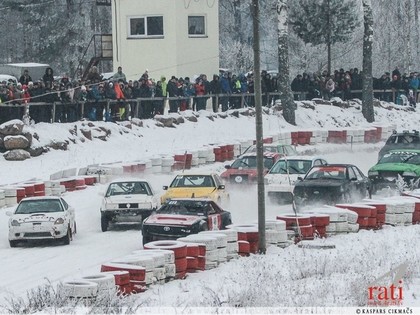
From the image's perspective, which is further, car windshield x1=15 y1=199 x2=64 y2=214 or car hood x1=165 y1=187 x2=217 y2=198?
car hood x1=165 y1=187 x2=217 y2=198

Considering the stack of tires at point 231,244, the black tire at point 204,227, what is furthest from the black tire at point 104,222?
the stack of tires at point 231,244

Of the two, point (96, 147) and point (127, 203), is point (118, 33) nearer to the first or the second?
A: point (96, 147)

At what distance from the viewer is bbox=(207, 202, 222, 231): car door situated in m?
25.1

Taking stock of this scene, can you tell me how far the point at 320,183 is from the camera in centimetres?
3052

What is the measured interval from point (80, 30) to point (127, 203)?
5717 cm

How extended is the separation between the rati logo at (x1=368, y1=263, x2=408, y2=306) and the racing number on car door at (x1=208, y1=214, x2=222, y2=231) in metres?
7.31

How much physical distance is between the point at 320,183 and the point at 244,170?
435cm

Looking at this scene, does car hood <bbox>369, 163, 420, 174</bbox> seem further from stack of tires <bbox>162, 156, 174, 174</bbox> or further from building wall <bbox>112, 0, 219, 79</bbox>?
building wall <bbox>112, 0, 219, 79</bbox>

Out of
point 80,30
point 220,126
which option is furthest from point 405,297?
point 80,30

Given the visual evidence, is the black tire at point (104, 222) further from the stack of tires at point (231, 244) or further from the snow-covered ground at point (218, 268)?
the stack of tires at point (231, 244)

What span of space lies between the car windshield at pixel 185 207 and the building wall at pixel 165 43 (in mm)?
27451

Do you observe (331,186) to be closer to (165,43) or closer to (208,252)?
(208,252)

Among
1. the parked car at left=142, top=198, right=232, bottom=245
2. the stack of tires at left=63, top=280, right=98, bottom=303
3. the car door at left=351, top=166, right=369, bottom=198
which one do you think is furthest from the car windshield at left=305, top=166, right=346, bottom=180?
the stack of tires at left=63, top=280, right=98, bottom=303

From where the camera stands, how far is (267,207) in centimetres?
3203
